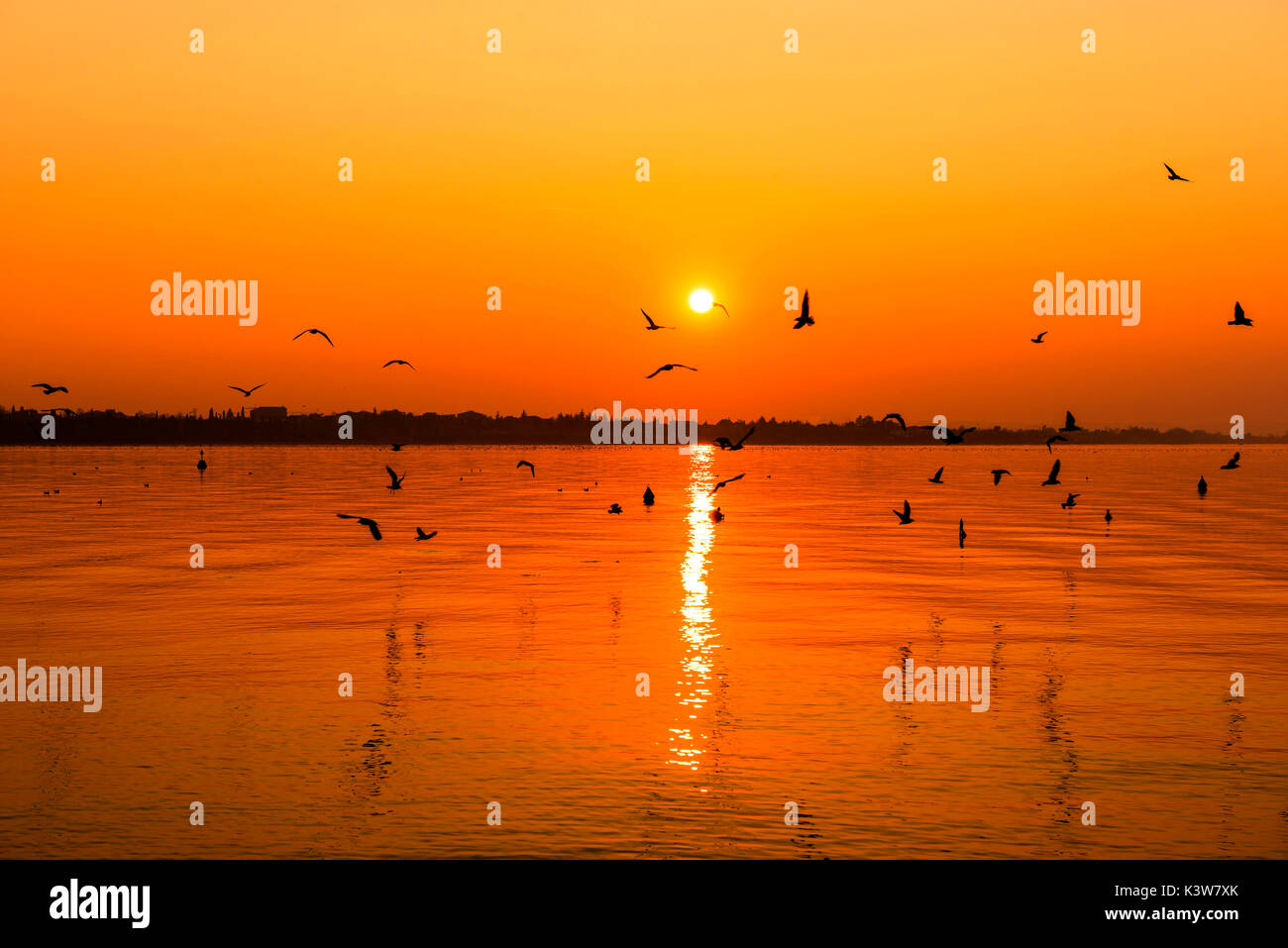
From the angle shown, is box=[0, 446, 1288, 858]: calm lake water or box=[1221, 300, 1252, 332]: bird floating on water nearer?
A: box=[0, 446, 1288, 858]: calm lake water

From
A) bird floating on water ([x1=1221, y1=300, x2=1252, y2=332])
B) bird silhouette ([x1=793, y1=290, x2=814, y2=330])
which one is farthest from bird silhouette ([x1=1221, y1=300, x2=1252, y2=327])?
bird silhouette ([x1=793, y1=290, x2=814, y2=330])

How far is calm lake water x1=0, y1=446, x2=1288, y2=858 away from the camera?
23344 mm

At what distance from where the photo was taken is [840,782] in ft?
85.7

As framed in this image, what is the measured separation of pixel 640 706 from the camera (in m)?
33.7

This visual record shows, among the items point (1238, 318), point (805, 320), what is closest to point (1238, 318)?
point (1238, 318)

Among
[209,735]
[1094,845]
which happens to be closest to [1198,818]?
[1094,845]

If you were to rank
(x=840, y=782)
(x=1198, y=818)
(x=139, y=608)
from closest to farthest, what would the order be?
(x=1198, y=818) → (x=840, y=782) → (x=139, y=608)

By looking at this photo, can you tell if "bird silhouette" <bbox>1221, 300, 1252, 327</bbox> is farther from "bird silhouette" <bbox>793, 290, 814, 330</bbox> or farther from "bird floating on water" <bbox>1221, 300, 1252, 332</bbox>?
"bird silhouette" <bbox>793, 290, 814, 330</bbox>

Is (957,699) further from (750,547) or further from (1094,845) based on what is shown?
(750,547)

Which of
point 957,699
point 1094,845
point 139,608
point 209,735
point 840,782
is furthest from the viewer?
point 139,608

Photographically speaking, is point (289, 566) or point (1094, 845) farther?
point (289, 566)

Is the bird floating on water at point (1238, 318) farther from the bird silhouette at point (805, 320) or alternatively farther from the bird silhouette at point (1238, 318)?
the bird silhouette at point (805, 320)
